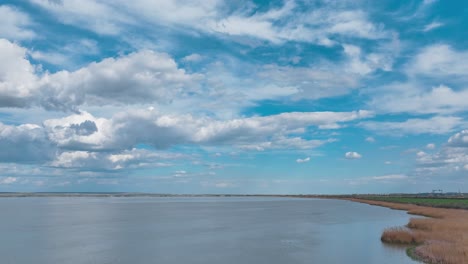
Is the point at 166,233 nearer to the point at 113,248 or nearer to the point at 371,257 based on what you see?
the point at 113,248

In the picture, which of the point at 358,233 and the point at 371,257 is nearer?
the point at 371,257

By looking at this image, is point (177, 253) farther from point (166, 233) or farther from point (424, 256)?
point (424, 256)

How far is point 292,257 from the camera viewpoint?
97.6ft

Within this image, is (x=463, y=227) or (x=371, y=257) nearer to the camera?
(x=371, y=257)

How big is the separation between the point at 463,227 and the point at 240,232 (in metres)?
22.0

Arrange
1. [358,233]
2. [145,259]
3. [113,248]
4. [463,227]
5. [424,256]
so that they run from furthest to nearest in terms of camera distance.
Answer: [358,233] < [463,227] < [113,248] < [145,259] < [424,256]

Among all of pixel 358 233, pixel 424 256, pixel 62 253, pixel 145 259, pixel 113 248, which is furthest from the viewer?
pixel 358 233

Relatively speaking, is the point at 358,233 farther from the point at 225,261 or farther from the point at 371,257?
the point at 225,261

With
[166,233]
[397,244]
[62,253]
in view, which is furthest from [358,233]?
[62,253]

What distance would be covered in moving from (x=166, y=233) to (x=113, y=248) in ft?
38.1

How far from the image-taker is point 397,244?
1345 inches

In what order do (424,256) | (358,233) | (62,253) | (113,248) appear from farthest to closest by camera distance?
(358,233) → (113,248) → (62,253) → (424,256)

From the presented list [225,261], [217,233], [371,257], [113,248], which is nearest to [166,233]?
[217,233]

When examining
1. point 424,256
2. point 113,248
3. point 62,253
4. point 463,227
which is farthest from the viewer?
point 463,227
